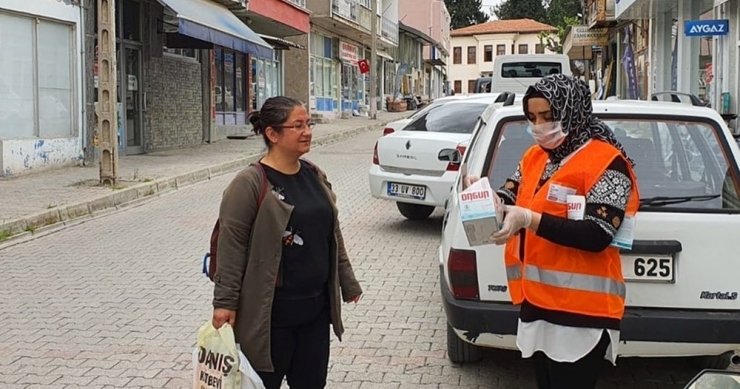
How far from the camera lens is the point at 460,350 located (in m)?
5.03

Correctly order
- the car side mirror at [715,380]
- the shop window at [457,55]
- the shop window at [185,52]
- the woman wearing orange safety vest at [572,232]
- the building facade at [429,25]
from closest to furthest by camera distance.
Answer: the car side mirror at [715,380] < the woman wearing orange safety vest at [572,232] < the shop window at [185,52] < the building facade at [429,25] < the shop window at [457,55]

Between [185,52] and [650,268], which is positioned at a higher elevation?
[185,52]

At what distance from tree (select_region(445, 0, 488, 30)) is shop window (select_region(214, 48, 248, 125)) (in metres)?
80.1

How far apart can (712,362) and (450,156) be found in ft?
15.5

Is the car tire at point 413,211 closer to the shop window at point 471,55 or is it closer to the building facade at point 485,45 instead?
the building facade at point 485,45

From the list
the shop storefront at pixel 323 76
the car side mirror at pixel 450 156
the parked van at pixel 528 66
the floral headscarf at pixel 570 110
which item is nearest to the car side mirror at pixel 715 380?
the floral headscarf at pixel 570 110

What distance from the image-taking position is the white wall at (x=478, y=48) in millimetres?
91812

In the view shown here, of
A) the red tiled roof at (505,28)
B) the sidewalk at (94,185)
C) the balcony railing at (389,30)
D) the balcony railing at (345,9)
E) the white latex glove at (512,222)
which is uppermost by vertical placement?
the red tiled roof at (505,28)

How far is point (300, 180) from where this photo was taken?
344cm

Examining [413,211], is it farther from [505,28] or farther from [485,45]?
[485,45]

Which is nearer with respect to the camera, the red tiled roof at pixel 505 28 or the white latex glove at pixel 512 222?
the white latex glove at pixel 512 222

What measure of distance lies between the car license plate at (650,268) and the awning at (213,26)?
12.8m

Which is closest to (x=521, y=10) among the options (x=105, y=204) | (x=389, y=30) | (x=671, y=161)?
(x=389, y=30)

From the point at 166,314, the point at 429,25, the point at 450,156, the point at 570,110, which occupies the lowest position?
the point at 166,314
